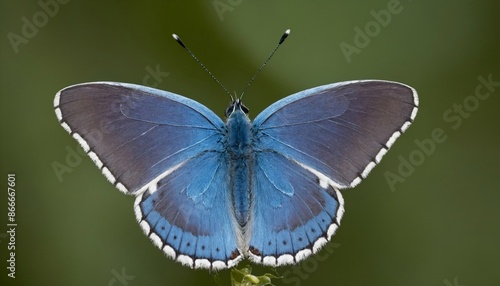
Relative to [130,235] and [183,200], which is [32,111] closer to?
[130,235]

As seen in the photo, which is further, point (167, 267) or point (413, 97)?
point (167, 267)

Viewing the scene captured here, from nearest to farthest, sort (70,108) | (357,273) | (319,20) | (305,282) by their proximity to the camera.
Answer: (70,108) < (305,282) < (357,273) < (319,20)

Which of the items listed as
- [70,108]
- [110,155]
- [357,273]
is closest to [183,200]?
[110,155]

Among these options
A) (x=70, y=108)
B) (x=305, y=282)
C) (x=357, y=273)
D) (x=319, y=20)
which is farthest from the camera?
(x=319, y=20)
